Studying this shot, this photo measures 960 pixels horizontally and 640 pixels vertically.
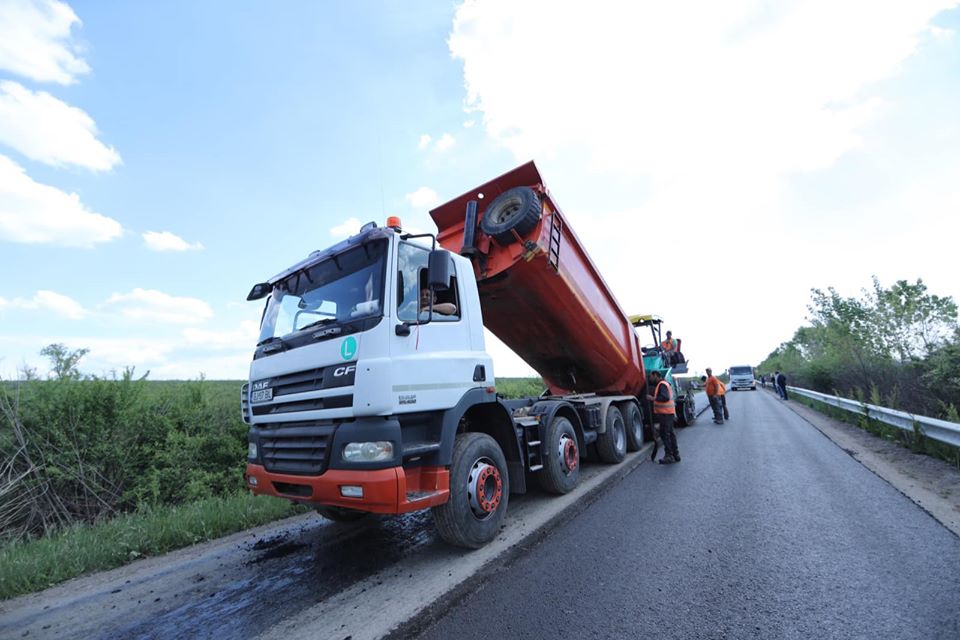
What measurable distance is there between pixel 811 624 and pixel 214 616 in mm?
3706

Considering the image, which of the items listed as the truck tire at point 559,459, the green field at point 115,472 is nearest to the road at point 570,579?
the truck tire at point 559,459

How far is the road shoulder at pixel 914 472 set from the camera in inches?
169

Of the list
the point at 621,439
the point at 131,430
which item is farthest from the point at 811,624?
the point at 131,430

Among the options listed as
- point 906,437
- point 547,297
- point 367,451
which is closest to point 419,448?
point 367,451

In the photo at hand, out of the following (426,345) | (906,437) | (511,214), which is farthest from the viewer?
(906,437)

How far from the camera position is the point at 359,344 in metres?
3.25

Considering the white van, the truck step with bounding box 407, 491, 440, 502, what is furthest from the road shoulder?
the white van

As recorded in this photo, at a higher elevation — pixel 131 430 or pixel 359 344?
pixel 359 344

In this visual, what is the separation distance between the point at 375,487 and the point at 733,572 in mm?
2659

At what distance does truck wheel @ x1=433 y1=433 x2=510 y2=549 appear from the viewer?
3.54m

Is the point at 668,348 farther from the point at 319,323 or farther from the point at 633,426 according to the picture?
the point at 319,323

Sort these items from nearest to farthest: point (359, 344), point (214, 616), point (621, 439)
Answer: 1. point (214, 616)
2. point (359, 344)
3. point (621, 439)

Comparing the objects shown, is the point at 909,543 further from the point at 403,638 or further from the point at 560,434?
the point at 403,638

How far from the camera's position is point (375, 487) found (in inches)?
118
